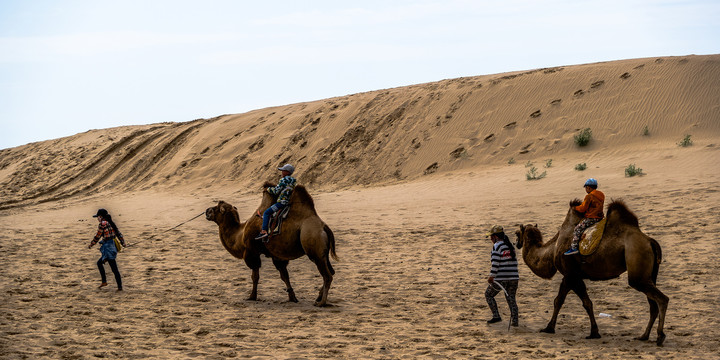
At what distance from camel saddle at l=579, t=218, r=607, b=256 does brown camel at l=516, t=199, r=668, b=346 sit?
0.18 feet

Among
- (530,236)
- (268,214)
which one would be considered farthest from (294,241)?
(530,236)

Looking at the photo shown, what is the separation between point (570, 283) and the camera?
986cm

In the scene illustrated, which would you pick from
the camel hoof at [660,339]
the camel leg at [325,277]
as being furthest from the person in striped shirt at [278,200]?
the camel hoof at [660,339]

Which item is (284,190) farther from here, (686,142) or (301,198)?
(686,142)

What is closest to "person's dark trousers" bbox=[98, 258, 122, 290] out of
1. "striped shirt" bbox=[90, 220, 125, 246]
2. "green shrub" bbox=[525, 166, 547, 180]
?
"striped shirt" bbox=[90, 220, 125, 246]

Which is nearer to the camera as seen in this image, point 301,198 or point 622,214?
point 622,214

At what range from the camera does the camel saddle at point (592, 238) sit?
9.45 m

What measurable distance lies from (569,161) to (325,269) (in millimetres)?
17348

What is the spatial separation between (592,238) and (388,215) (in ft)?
40.1

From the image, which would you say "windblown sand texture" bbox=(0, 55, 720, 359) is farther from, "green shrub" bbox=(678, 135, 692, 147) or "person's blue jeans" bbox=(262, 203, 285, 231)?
"person's blue jeans" bbox=(262, 203, 285, 231)

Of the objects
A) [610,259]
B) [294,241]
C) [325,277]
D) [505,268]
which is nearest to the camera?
[610,259]

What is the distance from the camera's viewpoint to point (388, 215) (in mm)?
21547

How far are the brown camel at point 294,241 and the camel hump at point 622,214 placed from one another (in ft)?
13.9

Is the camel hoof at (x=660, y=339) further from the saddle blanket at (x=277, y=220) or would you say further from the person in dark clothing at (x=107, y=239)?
the person in dark clothing at (x=107, y=239)
